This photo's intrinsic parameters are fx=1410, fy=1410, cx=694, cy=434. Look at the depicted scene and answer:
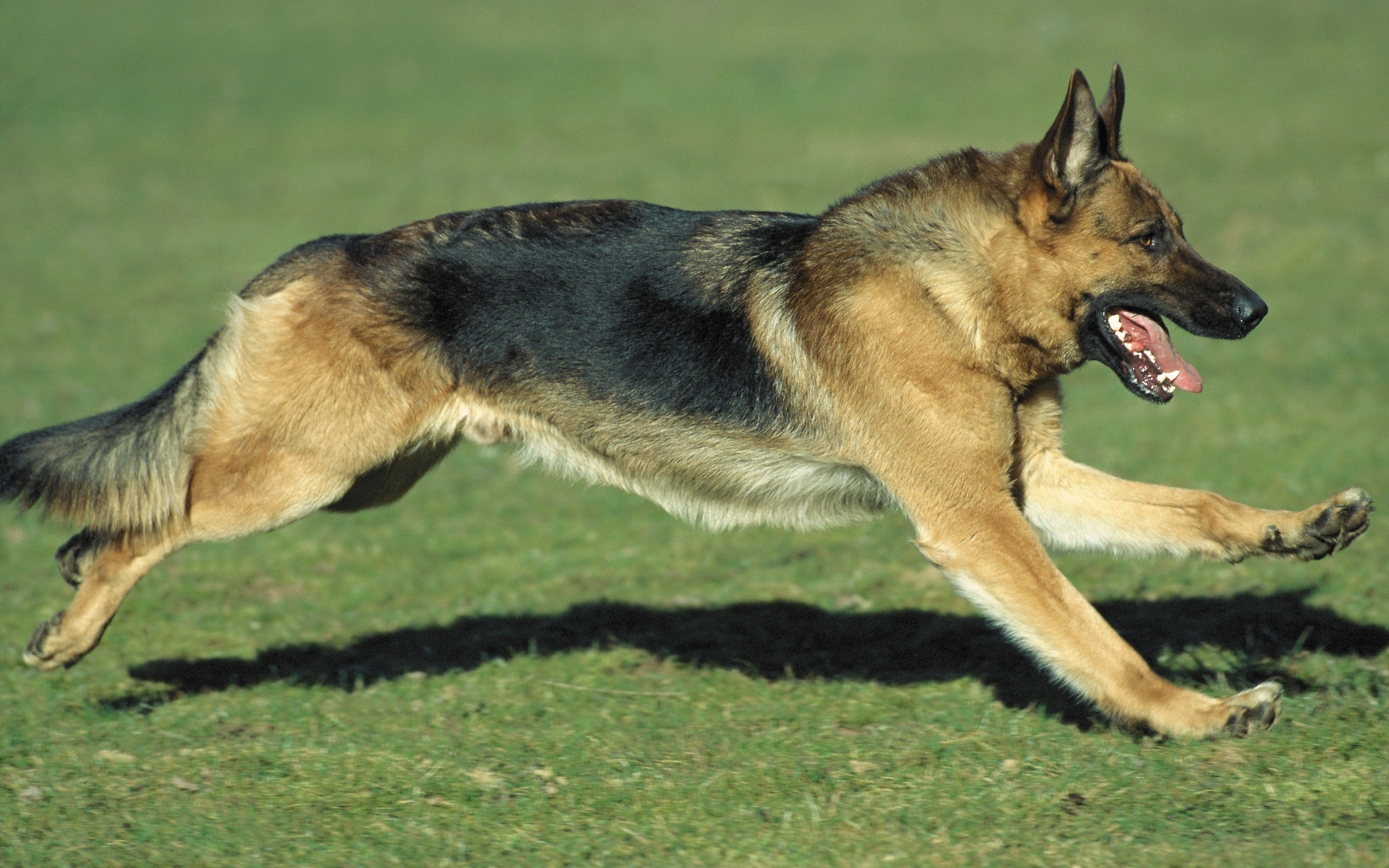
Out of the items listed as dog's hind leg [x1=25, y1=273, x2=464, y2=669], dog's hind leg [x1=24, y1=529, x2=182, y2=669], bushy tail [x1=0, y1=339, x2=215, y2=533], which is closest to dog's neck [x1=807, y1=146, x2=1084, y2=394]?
dog's hind leg [x1=25, y1=273, x2=464, y2=669]

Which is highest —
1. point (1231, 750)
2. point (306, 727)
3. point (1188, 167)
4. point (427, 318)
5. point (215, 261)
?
point (1188, 167)

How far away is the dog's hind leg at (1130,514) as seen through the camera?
5.26 m

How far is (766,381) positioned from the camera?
5.52 m

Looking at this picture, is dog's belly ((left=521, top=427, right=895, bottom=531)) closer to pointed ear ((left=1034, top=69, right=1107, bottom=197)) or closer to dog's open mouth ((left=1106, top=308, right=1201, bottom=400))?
dog's open mouth ((left=1106, top=308, right=1201, bottom=400))

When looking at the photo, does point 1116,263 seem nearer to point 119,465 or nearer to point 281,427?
point 281,427

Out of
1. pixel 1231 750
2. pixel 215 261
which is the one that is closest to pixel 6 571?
pixel 1231 750

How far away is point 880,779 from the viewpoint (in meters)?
4.99

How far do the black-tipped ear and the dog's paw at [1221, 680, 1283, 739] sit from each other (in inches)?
78.1

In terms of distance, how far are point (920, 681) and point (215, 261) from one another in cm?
1179

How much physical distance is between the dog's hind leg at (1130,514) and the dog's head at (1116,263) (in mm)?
466

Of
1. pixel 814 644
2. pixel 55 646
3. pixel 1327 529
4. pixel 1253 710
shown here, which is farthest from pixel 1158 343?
pixel 55 646

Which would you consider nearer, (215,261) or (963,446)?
(963,446)

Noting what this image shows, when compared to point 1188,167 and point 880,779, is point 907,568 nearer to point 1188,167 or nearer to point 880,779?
point 880,779

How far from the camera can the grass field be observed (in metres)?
4.67
